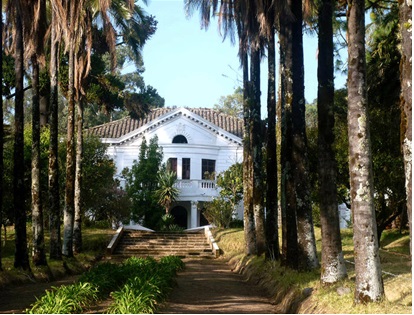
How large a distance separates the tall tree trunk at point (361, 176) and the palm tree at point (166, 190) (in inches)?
1291

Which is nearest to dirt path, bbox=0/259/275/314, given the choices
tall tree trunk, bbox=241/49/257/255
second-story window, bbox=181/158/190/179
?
tall tree trunk, bbox=241/49/257/255

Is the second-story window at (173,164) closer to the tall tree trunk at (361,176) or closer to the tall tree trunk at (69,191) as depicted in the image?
the tall tree trunk at (69,191)

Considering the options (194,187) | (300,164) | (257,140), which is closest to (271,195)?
(257,140)

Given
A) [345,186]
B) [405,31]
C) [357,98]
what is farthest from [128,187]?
[405,31]

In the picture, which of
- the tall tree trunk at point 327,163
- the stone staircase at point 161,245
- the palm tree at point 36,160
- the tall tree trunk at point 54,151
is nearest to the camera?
the tall tree trunk at point 327,163

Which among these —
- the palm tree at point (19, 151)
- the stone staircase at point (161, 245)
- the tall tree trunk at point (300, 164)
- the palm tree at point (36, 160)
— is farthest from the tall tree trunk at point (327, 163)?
the stone staircase at point (161, 245)

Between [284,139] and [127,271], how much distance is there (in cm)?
525

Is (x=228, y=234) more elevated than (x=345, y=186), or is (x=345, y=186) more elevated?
(x=345, y=186)

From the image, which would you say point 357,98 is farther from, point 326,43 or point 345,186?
point 345,186

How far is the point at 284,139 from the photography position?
646 inches

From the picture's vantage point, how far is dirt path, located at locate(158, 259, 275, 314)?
12109mm

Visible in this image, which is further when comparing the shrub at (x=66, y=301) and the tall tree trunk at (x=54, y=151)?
the tall tree trunk at (x=54, y=151)

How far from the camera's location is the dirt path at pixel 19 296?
1156 centimetres

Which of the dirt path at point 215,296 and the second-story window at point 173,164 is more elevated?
the second-story window at point 173,164
